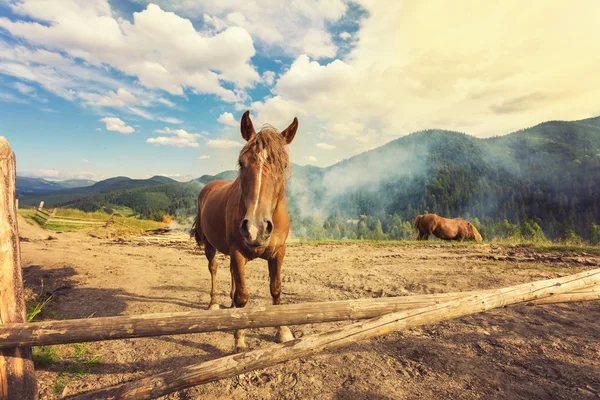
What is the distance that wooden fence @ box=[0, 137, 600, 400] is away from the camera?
248 cm

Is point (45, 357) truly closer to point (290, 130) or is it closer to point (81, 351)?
point (81, 351)

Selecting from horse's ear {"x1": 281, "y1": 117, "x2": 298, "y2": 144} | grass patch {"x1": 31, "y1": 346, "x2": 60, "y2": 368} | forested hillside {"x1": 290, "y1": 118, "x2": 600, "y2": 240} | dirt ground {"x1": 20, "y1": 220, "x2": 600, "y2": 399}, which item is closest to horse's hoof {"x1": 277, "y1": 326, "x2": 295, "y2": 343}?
dirt ground {"x1": 20, "y1": 220, "x2": 600, "y2": 399}

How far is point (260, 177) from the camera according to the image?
3.28 meters

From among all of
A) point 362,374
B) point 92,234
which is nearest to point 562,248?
point 362,374

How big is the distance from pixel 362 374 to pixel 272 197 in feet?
8.84

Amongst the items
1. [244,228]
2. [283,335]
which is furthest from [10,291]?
[283,335]

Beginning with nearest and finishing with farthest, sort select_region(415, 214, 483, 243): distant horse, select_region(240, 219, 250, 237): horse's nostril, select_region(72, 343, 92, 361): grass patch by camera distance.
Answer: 1. select_region(240, 219, 250, 237): horse's nostril
2. select_region(72, 343, 92, 361): grass patch
3. select_region(415, 214, 483, 243): distant horse

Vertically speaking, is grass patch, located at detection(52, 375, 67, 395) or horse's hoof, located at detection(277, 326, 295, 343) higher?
horse's hoof, located at detection(277, 326, 295, 343)

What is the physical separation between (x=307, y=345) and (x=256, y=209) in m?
1.57

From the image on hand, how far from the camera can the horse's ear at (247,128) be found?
12.6 ft

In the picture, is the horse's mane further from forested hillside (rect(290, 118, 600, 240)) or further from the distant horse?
forested hillside (rect(290, 118, 600, 240))

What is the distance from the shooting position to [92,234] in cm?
2180

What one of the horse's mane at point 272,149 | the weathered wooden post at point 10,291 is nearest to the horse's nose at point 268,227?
the horse's mane at point 272,149

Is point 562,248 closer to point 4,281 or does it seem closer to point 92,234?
point 4,281
